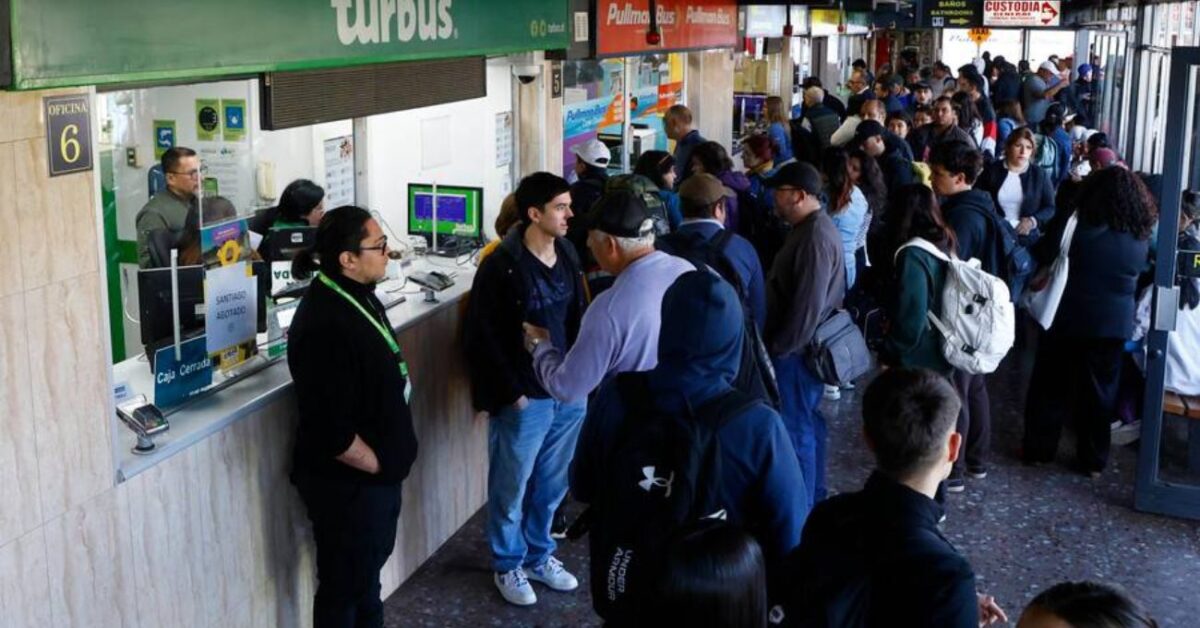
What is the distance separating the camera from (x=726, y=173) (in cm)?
684

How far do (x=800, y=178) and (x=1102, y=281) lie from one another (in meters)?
1.67

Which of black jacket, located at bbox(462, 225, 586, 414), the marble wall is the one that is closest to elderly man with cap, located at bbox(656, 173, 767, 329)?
black jacket, located at bbox(462, 225, 586, 414)

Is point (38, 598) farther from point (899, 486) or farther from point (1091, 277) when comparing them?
point (1091, 277)

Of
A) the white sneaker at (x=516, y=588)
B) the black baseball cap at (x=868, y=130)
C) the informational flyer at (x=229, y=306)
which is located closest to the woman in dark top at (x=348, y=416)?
the informational flyer at (x=229, y=306)

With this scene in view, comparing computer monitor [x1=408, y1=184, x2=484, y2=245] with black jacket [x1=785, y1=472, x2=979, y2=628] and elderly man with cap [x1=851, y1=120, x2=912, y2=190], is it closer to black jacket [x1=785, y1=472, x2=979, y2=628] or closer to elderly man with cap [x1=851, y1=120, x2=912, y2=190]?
elderly man with cap [x1=851, y1=120, x2=912, y2=190]

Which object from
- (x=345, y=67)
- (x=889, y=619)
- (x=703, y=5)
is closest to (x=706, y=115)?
(x=703, y=5)

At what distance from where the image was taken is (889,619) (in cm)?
233

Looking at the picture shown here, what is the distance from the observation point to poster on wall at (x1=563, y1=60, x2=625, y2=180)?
7.87 metres

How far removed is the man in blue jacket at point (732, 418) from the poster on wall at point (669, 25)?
392 centimetres

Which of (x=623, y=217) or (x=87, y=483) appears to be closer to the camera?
(x=87, y=483)

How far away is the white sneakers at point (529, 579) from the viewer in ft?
16.0

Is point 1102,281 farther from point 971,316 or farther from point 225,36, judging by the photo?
point 225,36

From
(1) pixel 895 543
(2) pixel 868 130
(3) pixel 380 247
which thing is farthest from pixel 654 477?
(2) pixel 868 130

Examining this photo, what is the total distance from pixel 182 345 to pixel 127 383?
27 centimetres
